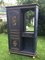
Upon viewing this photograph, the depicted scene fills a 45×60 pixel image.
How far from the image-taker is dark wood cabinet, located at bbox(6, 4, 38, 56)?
425cm

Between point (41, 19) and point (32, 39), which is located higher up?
point (41, 19)

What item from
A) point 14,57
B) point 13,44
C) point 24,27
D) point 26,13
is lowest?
point 14,57

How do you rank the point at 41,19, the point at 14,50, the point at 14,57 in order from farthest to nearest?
the point at 41,19 < the point at 14,50 < the point at 14,57

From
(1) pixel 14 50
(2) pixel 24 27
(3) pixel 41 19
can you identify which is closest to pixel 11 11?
(2) pixel 24 27

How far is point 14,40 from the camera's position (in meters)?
4.46

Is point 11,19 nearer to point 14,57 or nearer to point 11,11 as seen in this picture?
point 11,11

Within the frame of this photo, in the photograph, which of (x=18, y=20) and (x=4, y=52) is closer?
(x=18, y=20)

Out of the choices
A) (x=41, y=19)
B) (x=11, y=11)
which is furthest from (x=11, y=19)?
(x=41, y=19)

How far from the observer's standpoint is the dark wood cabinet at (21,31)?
4.25m

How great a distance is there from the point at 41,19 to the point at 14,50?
3.71 m

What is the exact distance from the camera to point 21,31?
4.32 m

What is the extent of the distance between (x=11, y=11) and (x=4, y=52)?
55.6 inches

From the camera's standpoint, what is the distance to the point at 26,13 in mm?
4379

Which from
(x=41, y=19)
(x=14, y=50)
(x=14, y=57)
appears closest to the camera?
(x=14, y=57)
